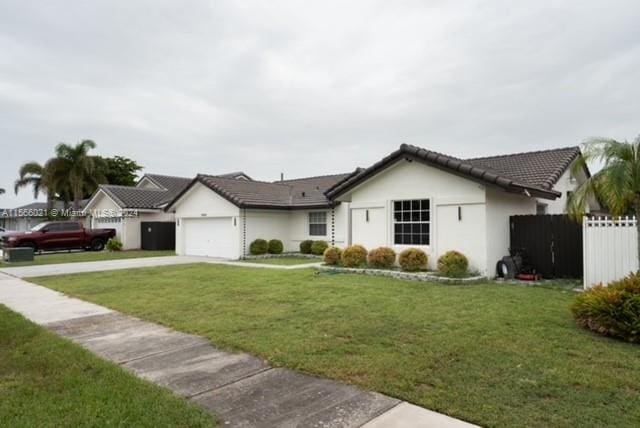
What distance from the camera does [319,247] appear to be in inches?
789

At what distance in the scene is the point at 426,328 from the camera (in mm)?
6363

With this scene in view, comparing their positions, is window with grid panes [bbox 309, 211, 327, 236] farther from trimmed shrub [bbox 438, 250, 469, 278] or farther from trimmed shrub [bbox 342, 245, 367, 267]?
trimmed shrub [bbox 438, 250, 469, 278]

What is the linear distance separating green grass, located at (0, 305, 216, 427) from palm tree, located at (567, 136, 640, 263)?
311 inches

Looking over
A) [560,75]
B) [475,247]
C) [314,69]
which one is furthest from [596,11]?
[314,69]

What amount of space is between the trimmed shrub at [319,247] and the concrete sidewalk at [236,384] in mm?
13296

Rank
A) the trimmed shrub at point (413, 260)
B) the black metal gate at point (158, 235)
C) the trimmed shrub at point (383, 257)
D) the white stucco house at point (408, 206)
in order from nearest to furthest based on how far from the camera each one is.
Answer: the white stucco house at point (408, 206) < the trimmed shrub at point (413, 260) < the trimmed shrub at point (383, 257) < the black metal gate at point (158, 235)

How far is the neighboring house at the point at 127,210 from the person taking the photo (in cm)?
2728

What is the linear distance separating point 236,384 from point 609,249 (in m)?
8.93

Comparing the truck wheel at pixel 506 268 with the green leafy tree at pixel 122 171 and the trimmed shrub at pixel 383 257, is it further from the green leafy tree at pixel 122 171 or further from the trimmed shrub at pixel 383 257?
the green leafy tree at pixel 122 171

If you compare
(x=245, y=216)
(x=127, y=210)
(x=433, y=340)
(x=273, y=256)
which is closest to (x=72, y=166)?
(x=127, y=210)

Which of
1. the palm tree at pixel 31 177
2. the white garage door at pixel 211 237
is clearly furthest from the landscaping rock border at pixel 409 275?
the palm tree at pixel 31 177

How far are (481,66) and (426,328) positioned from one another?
11002mm

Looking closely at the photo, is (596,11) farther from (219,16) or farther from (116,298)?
(116,298)

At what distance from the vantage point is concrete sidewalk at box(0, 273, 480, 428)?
349 cm
